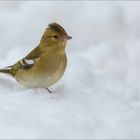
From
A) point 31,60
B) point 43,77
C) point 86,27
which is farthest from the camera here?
point 86,27

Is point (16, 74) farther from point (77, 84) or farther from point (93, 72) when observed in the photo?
point (93, 72)

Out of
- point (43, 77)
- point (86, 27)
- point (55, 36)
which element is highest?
point (86, 27)

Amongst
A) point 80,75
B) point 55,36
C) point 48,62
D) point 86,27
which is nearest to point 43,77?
point 48,62

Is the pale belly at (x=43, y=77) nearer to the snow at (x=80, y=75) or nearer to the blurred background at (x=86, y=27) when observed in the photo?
the snow at (x=80, y=75)

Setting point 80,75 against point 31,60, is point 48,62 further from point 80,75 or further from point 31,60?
point 80,75

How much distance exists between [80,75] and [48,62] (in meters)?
1.70

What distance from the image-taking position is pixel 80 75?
8.61 metres

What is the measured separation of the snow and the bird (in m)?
0.12

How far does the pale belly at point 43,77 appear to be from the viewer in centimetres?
691

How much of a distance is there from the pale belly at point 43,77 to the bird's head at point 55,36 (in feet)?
0.60

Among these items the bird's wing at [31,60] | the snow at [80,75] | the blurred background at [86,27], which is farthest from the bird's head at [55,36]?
the blurred background at [86,27]

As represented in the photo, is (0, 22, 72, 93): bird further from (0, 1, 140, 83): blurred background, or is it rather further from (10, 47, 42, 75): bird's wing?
(0, 1, 140, 83): blurred background

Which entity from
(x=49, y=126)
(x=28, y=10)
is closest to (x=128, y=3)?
(x=28, y=10)

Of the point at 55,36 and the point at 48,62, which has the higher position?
the point at 55,36
